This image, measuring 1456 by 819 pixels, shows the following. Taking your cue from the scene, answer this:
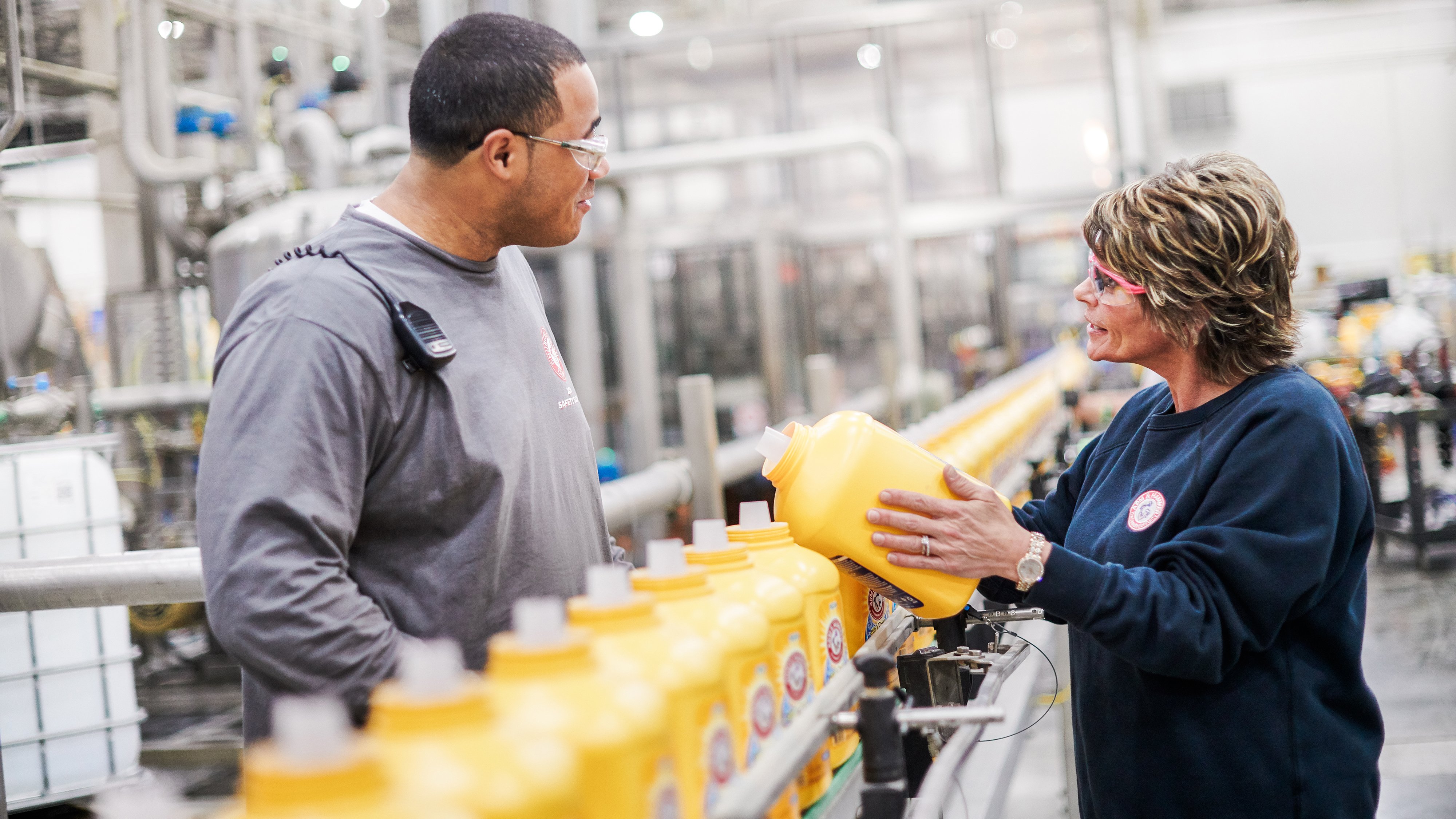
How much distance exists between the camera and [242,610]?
1217mm

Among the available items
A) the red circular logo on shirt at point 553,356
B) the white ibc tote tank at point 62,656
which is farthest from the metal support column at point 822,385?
the red circular logo on shirt at point 553,356

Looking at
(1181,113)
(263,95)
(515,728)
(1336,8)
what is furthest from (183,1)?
(1336,8)

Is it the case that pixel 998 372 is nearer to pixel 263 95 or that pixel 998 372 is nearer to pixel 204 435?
pixel 263 95

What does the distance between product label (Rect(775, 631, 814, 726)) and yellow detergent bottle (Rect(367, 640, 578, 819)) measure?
16.4 inches

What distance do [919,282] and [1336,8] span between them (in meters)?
7.89

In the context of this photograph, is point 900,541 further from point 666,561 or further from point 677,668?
point 677,668

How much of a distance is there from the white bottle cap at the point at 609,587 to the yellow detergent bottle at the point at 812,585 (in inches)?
11.7

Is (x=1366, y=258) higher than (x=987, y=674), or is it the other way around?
(x=1366, y=258)

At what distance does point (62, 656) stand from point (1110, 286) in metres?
3.47

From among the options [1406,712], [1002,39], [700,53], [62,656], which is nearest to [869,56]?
[1002,39]

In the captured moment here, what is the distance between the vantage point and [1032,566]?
132 cm

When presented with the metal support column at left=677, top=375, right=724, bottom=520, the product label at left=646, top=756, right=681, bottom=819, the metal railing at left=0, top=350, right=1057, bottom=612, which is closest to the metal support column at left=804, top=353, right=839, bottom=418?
the metal railing at left=0, top=350, right=1057, bottom=612

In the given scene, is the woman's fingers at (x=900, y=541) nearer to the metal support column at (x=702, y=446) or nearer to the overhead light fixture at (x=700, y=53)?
the metal support column at (x=702, y=446)

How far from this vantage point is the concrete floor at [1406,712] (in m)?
3.60
